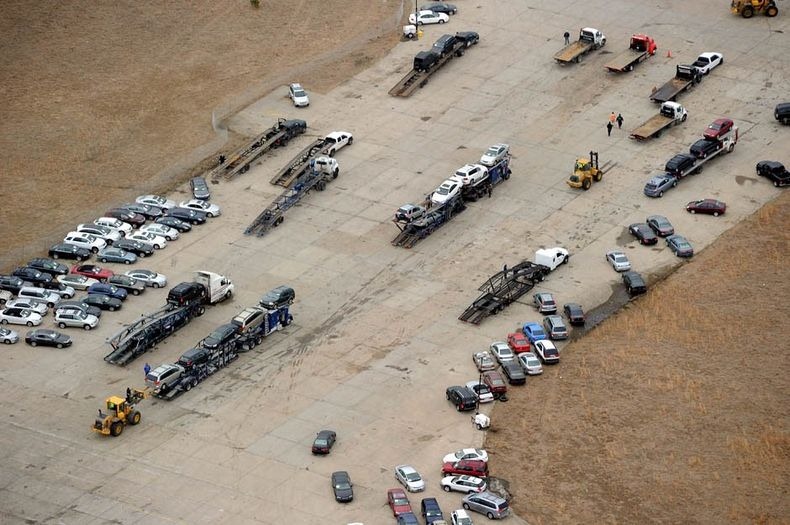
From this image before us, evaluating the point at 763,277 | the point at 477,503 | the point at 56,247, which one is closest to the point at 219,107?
the point at 56,247

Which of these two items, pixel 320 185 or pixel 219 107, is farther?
pixel 219 107

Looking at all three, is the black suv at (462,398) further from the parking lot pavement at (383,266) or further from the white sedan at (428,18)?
the white sedan at (428,18)

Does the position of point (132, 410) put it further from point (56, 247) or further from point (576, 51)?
point (576, 51)

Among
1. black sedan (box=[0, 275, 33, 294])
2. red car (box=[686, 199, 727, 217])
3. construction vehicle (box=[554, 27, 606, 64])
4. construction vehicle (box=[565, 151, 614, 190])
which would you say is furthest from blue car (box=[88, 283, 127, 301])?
construction vehicle (box=[554, 27, 606, 64])

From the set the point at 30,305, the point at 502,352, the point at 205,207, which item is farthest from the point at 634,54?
the point at 30,305

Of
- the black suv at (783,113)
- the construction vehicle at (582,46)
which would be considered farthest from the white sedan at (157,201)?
the black suv at (783,113)
